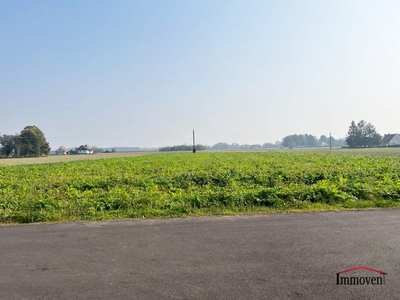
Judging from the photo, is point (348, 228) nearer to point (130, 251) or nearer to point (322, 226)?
point (322, 226)

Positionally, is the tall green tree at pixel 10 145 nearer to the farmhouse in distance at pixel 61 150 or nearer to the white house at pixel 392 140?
the farmhouse in distance at pixel 61 150

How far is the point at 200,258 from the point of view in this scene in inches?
168

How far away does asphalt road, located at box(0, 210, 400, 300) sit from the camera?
333 cm

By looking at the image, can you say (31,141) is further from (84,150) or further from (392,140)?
(392,140)

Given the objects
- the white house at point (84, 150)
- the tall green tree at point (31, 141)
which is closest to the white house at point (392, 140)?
the white house at point (84, 150)

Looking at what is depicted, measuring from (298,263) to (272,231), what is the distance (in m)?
1.51

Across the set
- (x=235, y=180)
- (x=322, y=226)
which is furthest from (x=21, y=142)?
(x=322, y=226)

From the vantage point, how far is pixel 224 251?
4543 millimetres

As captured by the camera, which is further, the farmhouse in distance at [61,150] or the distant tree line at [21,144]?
the farmhouse in distance at [61,150]

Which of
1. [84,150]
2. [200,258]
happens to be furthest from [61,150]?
[200,258]

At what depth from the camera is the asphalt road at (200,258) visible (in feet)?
10.9

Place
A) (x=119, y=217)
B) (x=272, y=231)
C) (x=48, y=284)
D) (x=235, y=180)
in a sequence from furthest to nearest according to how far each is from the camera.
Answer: (x=235, y=180)
(x=119, y=217)
(x=272, y=231)
(x=48, y=284)

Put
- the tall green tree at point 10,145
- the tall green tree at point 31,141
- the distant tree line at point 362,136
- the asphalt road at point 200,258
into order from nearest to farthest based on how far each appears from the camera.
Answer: the asphalt road at point 200,258
the tall green tree at point 31,141
the tall green tree at point 10,145
the distant tree line at point 362,136

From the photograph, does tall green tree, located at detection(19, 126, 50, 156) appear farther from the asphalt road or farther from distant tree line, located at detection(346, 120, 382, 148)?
distant tree line, located at detection(346, 120, 382, 148)
